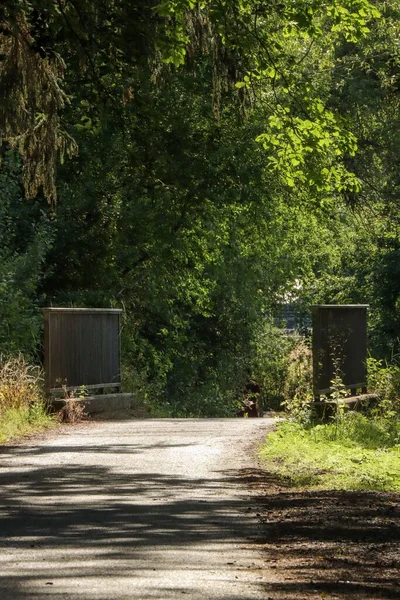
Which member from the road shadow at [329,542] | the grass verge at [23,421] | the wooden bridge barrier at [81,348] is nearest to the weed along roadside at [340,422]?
the road shadow at [329,542]

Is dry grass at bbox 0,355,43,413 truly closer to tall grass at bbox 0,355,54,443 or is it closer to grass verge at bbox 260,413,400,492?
tall grass at bbox 0,355,54,443

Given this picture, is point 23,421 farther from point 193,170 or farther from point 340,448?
point 193,170

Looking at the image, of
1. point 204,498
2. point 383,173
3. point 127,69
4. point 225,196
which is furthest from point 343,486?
point 383,173

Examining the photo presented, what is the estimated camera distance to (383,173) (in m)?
40.5

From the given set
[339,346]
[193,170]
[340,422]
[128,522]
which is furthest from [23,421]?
[128,522]

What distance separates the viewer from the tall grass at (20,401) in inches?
802

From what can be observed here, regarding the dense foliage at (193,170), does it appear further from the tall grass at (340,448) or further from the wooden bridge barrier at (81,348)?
the tall grass at (340,448)

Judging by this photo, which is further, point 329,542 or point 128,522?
point 128,522

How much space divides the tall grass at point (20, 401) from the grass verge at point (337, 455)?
409cm

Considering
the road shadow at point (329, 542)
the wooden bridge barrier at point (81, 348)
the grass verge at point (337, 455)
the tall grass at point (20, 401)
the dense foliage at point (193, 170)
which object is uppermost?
the dense foliage at point (193, 170)

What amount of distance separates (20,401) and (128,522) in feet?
38.9

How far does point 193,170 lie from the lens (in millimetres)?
30062

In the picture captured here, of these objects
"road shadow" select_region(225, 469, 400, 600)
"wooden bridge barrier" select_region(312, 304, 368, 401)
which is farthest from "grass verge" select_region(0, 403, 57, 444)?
"road shadow" select_region(225, 469, 400, 600)

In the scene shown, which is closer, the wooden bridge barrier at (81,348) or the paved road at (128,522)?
the paved road at (128,522)
